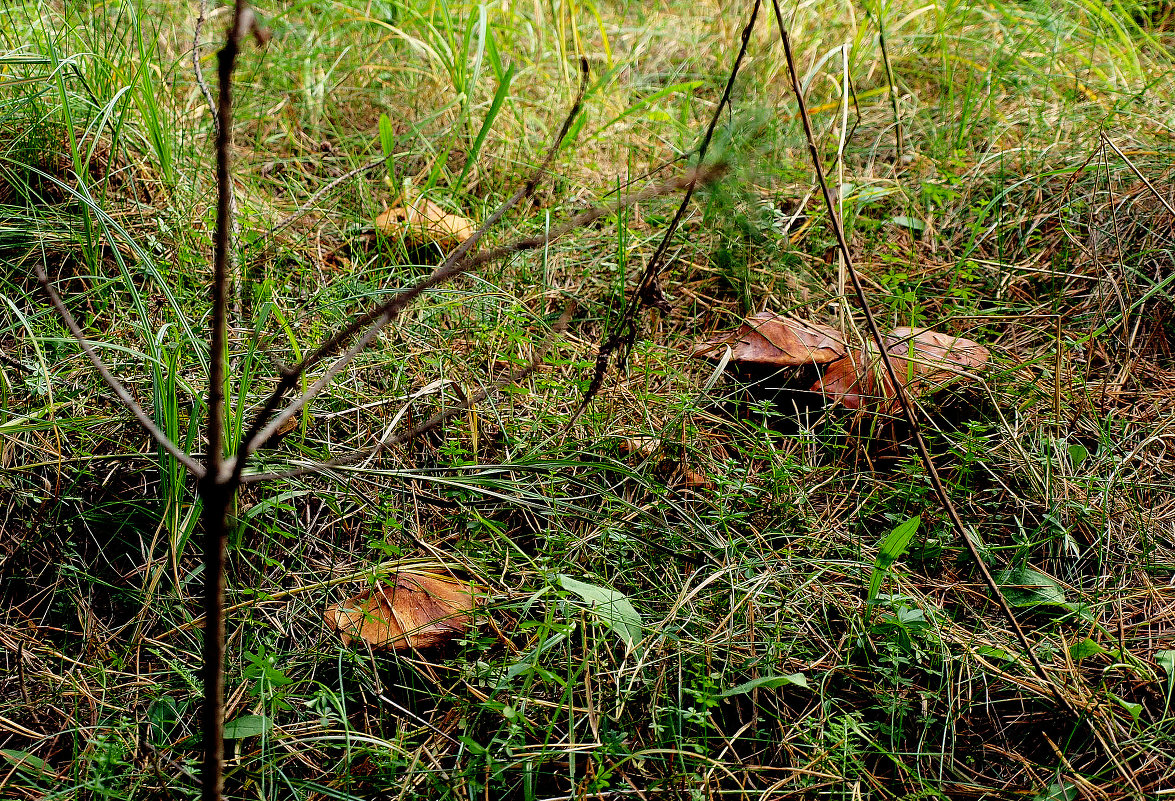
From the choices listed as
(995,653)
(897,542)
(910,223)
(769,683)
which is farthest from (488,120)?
(995,653)

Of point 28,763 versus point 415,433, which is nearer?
point 415,433

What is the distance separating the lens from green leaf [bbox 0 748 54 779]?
1144 mm

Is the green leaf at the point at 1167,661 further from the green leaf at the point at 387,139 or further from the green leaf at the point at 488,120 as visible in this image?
the green leaf at the point at 387,139

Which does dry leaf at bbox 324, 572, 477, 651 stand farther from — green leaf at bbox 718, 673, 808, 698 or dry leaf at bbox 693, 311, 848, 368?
dry leaf at bbox 693, 311, 848, 368

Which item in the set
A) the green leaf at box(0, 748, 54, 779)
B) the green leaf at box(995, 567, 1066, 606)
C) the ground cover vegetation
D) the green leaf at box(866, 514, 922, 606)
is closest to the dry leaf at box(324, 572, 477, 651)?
the ground cover vegetation

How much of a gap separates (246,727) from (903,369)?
1.38m

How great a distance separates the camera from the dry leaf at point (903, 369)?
1.73m

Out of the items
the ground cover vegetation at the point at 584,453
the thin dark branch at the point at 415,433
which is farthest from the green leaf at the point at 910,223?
the thin dark branch at the point at 415,433

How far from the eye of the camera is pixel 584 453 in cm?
159

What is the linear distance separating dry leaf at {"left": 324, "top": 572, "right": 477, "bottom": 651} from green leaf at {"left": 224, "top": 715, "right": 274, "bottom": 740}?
0.16 metres

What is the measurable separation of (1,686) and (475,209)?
4.79 ft

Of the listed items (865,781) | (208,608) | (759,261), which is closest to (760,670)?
(865,781)

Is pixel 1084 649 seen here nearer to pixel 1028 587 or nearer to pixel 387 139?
pixel 1028 587

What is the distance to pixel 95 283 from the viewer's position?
1727mm
